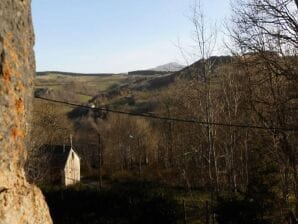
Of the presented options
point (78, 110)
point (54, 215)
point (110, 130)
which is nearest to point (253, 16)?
point (54, 215)

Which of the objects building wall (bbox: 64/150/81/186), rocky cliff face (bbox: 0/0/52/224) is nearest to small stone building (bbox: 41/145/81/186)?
building wall (bbox: 64/150/81/186)

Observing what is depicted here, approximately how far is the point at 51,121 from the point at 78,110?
1499 inches

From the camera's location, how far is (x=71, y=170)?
4359cm

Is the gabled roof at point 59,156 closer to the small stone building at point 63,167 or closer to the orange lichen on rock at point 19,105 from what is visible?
the small stone building at point 63,167

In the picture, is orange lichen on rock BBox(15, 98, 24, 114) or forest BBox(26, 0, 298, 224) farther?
forest BBox(26, 0, 298, 224)

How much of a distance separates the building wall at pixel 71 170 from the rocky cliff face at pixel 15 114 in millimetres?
38504

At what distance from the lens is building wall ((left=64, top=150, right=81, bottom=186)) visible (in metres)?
41.8

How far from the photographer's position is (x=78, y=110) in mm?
80875

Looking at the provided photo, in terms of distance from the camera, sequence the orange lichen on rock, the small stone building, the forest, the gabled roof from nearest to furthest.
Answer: the orange lichen on rock < the forest < the small stone building < the gabled roof

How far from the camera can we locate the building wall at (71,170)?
41844 mm

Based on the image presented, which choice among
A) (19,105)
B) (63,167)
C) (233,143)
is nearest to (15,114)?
(19,105)

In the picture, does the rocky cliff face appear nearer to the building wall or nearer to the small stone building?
the small stone building

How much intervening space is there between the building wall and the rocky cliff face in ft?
126

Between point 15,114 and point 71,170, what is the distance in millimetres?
41399
